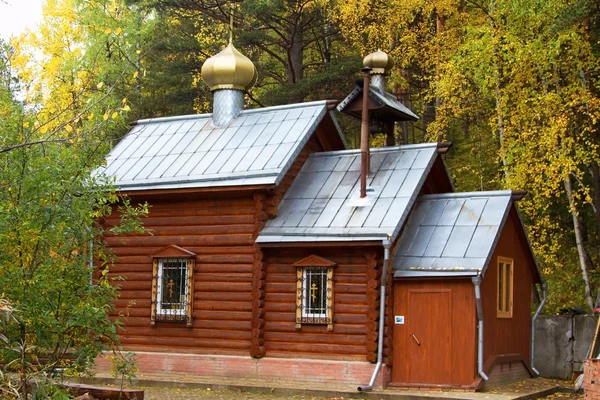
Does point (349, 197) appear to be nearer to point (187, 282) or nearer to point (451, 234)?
point (451, 234)

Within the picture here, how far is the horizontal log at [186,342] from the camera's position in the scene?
1731cm

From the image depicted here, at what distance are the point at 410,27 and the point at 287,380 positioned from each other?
16041 millimetres

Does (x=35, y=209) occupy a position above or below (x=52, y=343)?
above

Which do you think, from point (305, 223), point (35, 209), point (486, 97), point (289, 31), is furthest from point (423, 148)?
point (289, 31)

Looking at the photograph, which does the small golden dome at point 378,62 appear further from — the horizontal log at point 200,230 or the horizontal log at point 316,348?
the horizontal log at point 316,348

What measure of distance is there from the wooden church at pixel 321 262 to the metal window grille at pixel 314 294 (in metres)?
0.03

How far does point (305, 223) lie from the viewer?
Result: 1706 centimetres

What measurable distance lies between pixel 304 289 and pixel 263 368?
1.63m

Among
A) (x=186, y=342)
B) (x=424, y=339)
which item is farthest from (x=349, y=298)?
(x=186, y=342)

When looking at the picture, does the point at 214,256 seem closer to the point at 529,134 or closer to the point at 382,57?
the point at 382,57

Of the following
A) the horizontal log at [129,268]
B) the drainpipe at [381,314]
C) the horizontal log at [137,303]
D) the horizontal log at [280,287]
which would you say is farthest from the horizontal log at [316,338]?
the horizontal log at [129,268]

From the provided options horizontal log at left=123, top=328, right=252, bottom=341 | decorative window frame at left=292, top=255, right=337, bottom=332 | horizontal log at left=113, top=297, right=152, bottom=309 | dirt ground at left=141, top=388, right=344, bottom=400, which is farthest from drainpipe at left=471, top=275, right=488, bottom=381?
horizontal log at left=113, top=297, right=152, bottom=309

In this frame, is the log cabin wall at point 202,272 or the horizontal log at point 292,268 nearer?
the horizontal log at point 292,268

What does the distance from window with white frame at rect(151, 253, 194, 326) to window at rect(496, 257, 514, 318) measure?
5.80m
